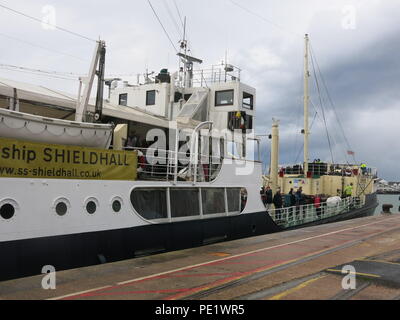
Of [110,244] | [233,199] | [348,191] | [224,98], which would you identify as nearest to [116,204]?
[110,244]

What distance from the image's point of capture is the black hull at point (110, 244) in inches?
302

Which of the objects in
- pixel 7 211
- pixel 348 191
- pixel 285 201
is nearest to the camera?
pixel 7 211

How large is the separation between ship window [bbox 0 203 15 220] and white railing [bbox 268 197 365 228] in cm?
1197

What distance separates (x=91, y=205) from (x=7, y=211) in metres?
2.00

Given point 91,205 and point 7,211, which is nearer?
point 7,211

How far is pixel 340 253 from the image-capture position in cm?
1105

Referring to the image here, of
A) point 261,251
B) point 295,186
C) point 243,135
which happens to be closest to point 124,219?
point 261,251

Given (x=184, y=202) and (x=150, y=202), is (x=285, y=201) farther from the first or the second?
(x=150, y=202)

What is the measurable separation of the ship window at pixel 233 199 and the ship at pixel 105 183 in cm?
4

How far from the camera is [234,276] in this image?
7953 mm

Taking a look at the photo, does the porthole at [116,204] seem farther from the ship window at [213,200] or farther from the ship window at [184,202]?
the ship window at [213,200]

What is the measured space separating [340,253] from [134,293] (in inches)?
279

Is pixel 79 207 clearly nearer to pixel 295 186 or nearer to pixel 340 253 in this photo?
pixel 340 253

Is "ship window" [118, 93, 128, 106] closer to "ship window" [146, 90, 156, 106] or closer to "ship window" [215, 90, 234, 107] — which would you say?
"ship window" [146, 90, 156, 106]
